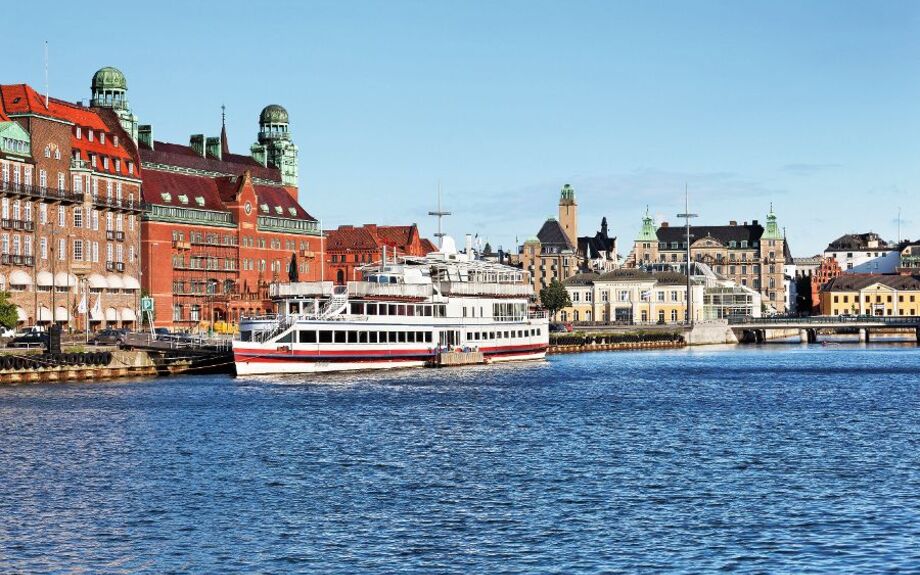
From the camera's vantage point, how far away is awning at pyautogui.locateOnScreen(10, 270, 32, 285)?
131 m

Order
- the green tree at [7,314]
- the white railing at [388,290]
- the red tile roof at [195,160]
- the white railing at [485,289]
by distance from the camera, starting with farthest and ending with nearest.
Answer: the red tile roof at [195,160], the white railing at [485,289], the green tree at [7,314], the white railing at [388,290]

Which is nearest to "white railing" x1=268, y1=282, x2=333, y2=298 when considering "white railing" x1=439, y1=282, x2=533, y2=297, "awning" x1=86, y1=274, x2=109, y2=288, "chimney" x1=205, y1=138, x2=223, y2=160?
"white railing" x1=439, y1=282, x2=533, y2=297

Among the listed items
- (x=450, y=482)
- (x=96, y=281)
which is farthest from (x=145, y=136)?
(x=450, y=482)

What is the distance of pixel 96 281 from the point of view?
145 m

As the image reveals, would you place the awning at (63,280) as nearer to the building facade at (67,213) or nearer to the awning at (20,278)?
the building facade at (67,213)

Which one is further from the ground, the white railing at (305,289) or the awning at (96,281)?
the awning at (96,281)

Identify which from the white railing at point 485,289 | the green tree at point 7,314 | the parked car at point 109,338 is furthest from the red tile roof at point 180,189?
the white railing at point 485,289

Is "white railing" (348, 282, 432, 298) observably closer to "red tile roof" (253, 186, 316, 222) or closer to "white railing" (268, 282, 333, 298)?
"white railing" (268, 282, 333, 298)

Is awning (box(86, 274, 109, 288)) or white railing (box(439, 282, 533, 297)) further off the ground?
awning (box(86, 274, 109, 288))

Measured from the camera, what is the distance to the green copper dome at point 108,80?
559 feet

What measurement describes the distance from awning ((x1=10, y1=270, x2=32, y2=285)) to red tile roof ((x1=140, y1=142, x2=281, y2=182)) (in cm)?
4206

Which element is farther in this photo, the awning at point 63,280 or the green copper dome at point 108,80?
the green copper dome at point 108,80

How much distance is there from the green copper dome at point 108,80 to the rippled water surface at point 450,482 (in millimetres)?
87614

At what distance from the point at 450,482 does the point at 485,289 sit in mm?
72911
